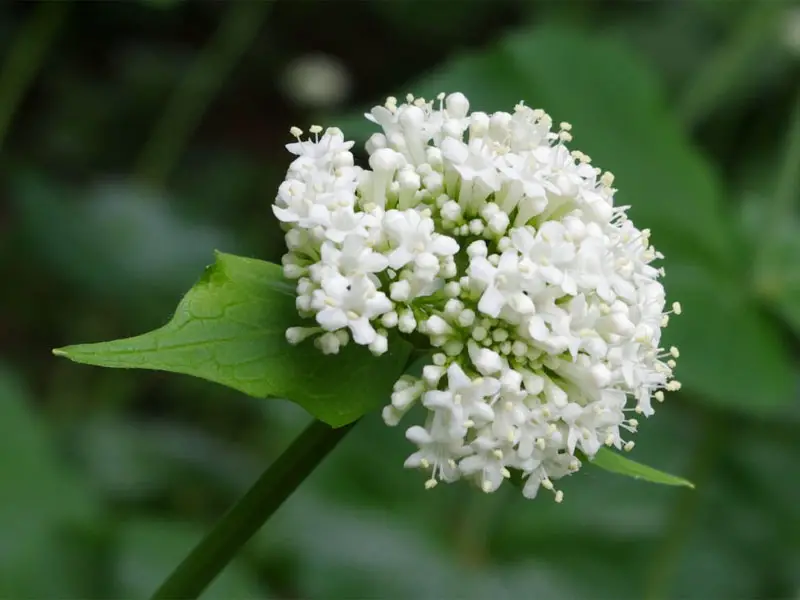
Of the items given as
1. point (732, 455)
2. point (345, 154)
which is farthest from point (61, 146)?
point (345, 154)

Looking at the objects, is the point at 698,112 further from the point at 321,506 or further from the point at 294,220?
the point at 294,220

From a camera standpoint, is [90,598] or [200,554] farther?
[90,598]

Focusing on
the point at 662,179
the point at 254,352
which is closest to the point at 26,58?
the point at 662,179

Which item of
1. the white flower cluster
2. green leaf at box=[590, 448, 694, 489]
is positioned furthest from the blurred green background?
the white flower cluster

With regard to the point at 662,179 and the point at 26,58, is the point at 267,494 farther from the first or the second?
the point at 26,58

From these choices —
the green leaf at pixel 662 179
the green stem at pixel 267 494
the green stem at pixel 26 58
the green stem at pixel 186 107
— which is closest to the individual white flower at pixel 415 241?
the green stem at pixel 267 494

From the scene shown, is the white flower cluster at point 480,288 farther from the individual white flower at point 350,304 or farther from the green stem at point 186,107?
the green stem at point 186,107
